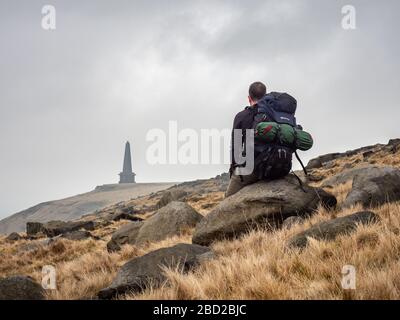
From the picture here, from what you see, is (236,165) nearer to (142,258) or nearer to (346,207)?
(346,207)

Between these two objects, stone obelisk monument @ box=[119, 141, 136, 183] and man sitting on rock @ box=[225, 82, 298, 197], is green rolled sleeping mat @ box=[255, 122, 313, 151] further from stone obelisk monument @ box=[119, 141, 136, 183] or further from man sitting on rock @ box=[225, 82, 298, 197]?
stone obelisk monument @ box=[119, 141, 136, 183]

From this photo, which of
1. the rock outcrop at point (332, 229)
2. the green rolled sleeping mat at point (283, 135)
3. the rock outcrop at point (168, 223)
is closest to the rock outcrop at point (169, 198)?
the rock outcrop at point (168, 223)

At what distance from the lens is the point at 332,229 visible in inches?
193

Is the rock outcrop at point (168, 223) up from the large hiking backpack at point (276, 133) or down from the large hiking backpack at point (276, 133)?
down

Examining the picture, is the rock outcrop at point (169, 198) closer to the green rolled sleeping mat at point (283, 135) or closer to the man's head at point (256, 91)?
the man's head at point (256, 91)

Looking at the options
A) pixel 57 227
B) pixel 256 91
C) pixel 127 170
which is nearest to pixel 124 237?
pixel 256 91

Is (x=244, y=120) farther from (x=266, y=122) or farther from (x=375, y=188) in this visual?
(x=375, y=188)

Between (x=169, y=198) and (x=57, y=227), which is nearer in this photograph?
(x=57, y=227)

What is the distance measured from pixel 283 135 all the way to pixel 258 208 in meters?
1.68

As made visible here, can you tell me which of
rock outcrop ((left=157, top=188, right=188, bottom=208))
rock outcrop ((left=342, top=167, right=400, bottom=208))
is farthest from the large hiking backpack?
rock outcrop ((left=157, top=188, right=188, bottom=208))

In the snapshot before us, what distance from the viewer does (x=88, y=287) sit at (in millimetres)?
5363

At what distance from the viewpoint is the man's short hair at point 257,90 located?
775cm

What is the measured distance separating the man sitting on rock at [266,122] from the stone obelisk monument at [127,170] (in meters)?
173

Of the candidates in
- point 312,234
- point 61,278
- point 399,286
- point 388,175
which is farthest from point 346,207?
point 61,278
